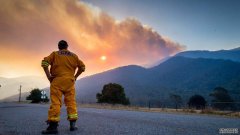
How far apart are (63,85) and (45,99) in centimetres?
6951

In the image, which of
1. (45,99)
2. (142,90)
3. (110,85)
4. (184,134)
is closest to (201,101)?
(110,85)

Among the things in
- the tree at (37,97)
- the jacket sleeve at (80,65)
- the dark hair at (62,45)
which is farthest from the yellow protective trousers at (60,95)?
the tree at (37,97)

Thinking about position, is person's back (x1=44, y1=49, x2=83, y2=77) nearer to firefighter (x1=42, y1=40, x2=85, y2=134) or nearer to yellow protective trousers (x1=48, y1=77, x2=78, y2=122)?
firefighter (x1=42, y1=40, x2=85, y2=134)

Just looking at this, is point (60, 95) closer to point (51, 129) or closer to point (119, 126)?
point (51, 129)

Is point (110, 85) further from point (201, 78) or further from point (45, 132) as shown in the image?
point (201, 78)

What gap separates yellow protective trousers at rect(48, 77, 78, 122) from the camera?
18.9 ft

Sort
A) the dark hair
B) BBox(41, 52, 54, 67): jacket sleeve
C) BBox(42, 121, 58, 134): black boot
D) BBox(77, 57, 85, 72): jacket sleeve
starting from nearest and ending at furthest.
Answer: BBox(42, 121, 58, 134): black boot < BBox(41, 52, 54, 67): jacket sleeve < the dark hair < BBox(77, 57, 85, 72): jacket sleeve

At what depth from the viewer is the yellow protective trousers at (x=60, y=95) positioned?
5758 mm

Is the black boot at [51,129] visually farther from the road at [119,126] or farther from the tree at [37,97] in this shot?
the tree at [37,97]

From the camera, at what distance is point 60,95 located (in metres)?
5.94

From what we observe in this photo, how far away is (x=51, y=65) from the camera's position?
626 centimetres

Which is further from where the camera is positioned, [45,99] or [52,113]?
[45,99]

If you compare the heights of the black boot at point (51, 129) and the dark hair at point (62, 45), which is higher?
the dark hair at point (62, 45)

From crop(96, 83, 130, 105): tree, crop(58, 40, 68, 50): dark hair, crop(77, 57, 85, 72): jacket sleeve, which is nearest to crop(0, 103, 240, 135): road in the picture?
crop(77, 57, 85, 72): jacket sleeve
